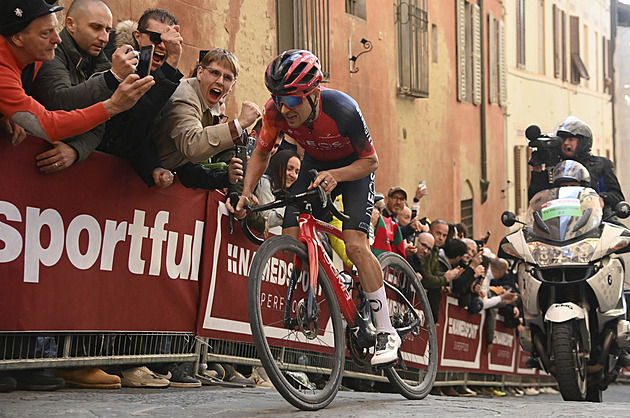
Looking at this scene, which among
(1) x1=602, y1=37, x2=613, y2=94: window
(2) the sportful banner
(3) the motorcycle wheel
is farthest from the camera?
(1) x1=602, y1=37, x2=613, y2=94: window

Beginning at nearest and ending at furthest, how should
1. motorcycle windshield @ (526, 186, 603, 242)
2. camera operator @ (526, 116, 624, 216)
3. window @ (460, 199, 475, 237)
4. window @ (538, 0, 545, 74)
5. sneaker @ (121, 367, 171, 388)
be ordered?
1. sneaker @ (121, 367, 171, 388)
2. motorcycle windshield @ (526, 186, 603, 242)
3. camera operator @ (526, 116, 624, 216)
4. window @ (460, 199, 475, 237)
5. window @ (538, 0, 545, 74)

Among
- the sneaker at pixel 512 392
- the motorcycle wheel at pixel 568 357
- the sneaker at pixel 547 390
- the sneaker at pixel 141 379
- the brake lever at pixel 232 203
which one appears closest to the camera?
the sneaker at pixel 141 379

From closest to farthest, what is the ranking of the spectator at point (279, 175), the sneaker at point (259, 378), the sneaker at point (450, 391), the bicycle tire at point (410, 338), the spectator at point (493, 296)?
the bicycle tire at point (410, 338) < the sneaker at point (259, 378) < the spectator at point (279, 175) < the sneaker at point (450, 391) < the spectator at point (493, 296)

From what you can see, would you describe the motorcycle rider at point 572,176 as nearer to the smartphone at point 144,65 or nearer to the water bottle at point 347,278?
the water bottle at point 347,278

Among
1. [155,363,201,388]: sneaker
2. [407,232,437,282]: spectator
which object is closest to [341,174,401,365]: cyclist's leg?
[155,363,201,388]: sneaker

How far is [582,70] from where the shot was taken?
34875 mm

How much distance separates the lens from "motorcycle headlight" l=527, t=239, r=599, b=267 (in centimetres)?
916

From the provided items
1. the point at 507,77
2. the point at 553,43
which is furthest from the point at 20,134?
the point at 553,43

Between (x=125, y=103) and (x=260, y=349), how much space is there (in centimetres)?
141

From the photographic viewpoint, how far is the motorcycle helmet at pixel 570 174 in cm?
995

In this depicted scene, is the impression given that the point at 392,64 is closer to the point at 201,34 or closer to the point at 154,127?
the point at 201,34

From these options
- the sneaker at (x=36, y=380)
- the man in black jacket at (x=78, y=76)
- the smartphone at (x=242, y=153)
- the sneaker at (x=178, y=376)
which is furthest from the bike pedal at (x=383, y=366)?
the man in black jacket at (x=78, y=76)

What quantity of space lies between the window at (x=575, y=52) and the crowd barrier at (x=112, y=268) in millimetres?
28076

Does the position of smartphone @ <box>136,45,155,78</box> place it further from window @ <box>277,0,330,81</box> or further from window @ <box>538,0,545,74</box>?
window @ <box>538,0,545,74</box>
